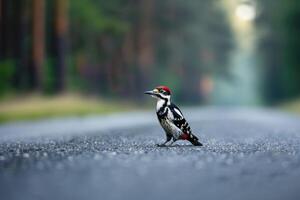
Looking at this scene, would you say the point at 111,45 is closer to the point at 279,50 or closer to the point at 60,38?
the point at 60,38

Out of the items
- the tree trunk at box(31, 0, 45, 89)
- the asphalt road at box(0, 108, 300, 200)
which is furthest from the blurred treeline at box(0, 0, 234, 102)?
the asphalt road at box(0, 108, 300, 200)

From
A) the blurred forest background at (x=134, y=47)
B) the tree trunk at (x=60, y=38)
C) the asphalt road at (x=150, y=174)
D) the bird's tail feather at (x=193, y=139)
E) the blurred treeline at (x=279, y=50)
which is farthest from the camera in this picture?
the blurred treeline at (x=279, y=50)

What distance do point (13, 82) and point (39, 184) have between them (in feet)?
109

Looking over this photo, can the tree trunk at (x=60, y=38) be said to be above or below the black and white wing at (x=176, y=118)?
above

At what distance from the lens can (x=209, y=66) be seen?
77.8 meters

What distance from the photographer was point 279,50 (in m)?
75.2

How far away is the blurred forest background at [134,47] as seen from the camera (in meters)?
41.7

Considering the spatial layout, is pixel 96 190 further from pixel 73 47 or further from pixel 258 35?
pixel 258 35

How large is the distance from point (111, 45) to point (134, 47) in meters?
2.19

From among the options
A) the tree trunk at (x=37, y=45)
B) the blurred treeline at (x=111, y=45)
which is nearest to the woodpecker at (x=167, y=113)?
the blurred treeline at (x=111, y=45)

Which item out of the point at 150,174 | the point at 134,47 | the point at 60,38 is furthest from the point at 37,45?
the point at 150,174

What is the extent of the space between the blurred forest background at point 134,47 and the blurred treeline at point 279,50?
100mm

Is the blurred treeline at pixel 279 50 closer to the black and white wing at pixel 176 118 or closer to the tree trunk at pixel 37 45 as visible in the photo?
the tree trunk at pixel 37 45

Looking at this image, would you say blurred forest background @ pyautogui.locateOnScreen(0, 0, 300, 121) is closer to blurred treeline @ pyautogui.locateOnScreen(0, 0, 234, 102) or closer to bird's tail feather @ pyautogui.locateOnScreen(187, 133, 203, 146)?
blurred treeline @ pyautogui.locateOnScreen(0, 0, 234, 102)
